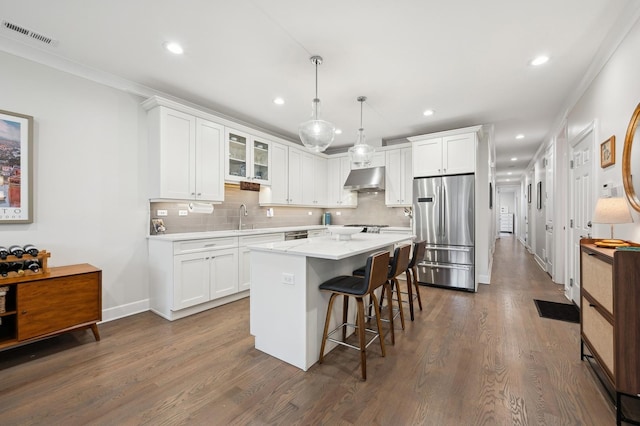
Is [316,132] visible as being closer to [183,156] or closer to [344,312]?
[344,312]

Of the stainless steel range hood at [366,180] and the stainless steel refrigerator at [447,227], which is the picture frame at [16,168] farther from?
the stainless steel refrigerator at [447,227]

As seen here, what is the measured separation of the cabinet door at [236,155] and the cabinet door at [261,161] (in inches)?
4.7

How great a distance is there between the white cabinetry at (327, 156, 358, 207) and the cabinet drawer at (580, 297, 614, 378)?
4144 millimetres

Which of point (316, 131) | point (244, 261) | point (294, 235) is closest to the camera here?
point (316, 131)

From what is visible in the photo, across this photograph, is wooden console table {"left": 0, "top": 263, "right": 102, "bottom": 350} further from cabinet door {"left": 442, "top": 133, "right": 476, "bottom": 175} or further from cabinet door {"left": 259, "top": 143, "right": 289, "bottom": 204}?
cabinet door {"left": 442, "top": 133, "right": 476, "bottom": 175}

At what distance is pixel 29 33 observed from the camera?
236 cm

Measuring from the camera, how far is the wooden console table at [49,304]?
2.22 meters

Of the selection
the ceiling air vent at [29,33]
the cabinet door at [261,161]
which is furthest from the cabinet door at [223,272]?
the ceiling air vent at [29,33]

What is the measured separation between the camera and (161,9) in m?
2.08

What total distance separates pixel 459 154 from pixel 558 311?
8.06 feet

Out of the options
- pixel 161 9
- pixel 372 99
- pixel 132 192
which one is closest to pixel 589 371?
pixel 372 99

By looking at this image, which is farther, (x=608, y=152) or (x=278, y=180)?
(x=278, y=180)

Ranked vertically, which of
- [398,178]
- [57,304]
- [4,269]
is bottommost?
[57,304]

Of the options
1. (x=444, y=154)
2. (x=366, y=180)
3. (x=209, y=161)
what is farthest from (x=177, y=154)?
(x=444, y=154)
